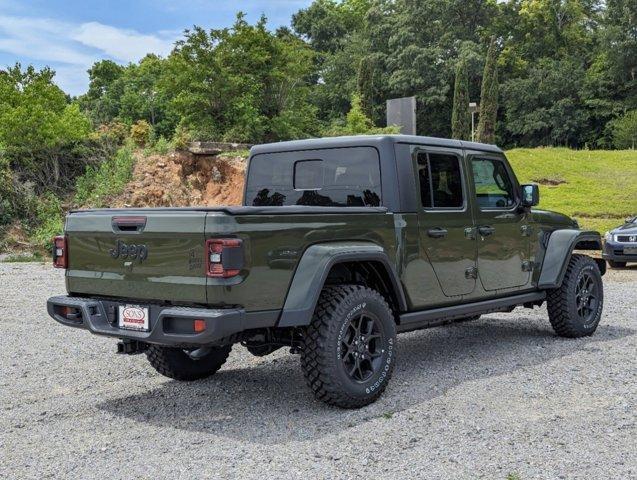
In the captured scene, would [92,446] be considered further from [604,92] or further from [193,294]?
[604,92]

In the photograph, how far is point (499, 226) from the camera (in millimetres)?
6230

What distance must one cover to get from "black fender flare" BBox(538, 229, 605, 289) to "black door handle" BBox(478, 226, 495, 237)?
1.00 meters

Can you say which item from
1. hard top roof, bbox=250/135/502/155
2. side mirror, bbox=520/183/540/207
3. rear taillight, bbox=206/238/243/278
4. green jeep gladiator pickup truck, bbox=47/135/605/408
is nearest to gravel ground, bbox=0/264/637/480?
green jeep gladiator pickup truck, bbox=47/135/605/408

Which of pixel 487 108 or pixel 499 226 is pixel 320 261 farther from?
pixel 487 108

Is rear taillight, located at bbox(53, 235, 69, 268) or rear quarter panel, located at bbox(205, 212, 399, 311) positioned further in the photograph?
rear taillight, located at bbox(53, 235, 69, 268)

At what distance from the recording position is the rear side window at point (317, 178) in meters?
5.38

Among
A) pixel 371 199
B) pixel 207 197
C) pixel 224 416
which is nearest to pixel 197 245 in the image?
pixel 224 416

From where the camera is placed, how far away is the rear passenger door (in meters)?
5.43

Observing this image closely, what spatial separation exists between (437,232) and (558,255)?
6.64ft

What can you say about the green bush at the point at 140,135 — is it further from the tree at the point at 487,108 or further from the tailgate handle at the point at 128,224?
the tree at the point at 487,108

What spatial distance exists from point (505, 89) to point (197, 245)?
50553mm

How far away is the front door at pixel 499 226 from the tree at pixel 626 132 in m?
38.4

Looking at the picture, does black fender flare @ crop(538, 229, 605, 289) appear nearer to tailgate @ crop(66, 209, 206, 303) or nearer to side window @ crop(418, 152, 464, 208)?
side window @ crop(418, 152, 464, 208)

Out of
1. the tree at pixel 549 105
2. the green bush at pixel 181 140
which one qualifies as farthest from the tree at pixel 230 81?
the tree at pixel 549 105
